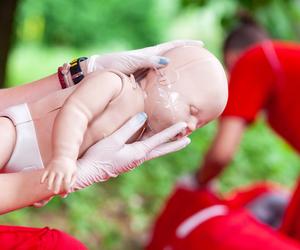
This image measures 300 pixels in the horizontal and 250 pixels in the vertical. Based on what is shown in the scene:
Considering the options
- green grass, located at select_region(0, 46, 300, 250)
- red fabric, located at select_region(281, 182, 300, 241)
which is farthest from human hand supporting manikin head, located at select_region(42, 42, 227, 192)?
green grass, located at select_region(0, 46, 300, 250)

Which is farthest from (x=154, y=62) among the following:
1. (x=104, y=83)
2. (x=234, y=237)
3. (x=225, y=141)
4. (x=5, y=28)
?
(x=5, y=28)

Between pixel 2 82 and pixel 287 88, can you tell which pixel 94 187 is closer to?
pixel 2 82

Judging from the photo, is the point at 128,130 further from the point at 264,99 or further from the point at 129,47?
the point at 129,47

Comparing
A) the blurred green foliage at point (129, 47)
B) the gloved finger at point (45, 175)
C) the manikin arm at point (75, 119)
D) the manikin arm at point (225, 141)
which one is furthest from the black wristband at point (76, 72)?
the blurred green foliage at point (129, 47)

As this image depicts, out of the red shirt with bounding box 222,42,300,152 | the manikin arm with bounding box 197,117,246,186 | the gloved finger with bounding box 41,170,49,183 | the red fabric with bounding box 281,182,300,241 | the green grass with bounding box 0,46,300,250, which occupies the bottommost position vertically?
the green grass with bounding box 0,46,300,250

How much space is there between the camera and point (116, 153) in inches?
70.2

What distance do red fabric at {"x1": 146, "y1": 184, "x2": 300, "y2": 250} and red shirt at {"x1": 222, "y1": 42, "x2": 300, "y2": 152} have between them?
399 mm

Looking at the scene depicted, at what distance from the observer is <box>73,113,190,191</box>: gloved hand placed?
5.84 feet

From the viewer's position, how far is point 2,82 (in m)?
3.53

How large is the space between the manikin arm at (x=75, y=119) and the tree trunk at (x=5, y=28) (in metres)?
1.65

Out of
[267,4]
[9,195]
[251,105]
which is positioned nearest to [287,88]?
[251,105]

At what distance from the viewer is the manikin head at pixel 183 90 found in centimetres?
187

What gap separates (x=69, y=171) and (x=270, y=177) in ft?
12.2

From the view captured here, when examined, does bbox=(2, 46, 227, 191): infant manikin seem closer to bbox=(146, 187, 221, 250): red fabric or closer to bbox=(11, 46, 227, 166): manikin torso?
bbox=(11, 46, 227, 166): manikin torso
